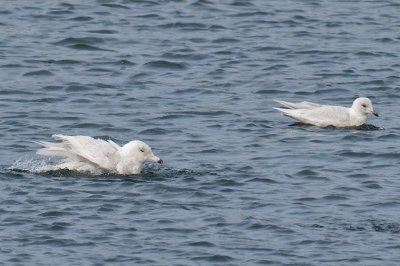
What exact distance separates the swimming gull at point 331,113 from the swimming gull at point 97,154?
389cm

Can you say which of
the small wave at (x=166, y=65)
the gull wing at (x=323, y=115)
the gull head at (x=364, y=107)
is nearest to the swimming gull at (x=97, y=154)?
the gull wing at (x=323, y=115)

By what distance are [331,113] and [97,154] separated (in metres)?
4.65

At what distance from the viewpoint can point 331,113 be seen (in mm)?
21641

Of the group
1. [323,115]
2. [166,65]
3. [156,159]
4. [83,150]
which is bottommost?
[166,65]

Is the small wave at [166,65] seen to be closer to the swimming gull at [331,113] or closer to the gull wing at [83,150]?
the swimming gull at [331,113]

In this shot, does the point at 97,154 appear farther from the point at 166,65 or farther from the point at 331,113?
the point at 166,65

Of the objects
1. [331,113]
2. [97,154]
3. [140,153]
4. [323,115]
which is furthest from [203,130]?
[97,154]

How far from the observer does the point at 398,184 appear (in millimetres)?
18078

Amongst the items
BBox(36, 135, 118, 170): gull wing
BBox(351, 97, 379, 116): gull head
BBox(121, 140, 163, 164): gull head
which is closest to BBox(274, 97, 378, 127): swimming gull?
BBox(351, 97, 379, 116): gull head

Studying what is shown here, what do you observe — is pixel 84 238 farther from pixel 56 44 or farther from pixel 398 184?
pixel 56 44

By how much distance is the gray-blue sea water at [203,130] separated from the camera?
1537 centimetres

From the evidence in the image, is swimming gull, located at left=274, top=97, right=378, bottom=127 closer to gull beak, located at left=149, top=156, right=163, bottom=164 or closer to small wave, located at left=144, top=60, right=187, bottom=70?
gull beak, located at left=149, top=156, right=163, bottom=164

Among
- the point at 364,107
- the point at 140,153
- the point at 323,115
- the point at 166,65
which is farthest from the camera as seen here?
the point at 166,65

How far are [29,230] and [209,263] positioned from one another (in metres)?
2.11
